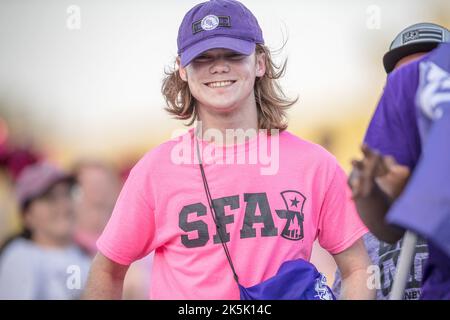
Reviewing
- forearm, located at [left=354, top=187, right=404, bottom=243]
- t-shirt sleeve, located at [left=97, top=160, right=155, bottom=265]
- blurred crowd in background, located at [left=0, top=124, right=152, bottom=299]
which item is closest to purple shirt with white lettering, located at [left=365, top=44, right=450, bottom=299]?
forearm, located at [left=354, top=187, right=404, bottom=243]

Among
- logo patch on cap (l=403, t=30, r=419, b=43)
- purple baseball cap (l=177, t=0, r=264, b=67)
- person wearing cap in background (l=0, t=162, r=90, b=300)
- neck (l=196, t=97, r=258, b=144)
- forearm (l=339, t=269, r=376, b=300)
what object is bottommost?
person wearing cap in background (l=0, t=162, r=90, b=300)

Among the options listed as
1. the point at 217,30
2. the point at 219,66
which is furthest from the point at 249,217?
the point at 217,30

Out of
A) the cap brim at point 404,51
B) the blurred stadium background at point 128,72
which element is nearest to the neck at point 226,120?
the cap brim at point 404,51

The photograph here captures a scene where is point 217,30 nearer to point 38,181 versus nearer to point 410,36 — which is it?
point 410,36


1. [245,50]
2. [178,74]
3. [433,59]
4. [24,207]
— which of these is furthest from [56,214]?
[433,59]

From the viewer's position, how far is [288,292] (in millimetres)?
2838

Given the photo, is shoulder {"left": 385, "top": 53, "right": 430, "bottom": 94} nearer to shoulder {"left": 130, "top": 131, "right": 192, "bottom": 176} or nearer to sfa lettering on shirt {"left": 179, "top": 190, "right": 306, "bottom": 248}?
sfa lettering on shirt {"left": 179, "top": 190, "right": 306, "bottom": 248}

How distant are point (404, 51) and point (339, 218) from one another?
85 cm

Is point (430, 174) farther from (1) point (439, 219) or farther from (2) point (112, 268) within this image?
(2) point (112, 268)

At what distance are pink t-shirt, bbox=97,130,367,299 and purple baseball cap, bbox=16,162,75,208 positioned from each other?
198 cm

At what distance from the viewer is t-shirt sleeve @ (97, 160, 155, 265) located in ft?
10.4

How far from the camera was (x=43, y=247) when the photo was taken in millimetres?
5051

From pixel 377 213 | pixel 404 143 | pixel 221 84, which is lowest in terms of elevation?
pixel 377 213
